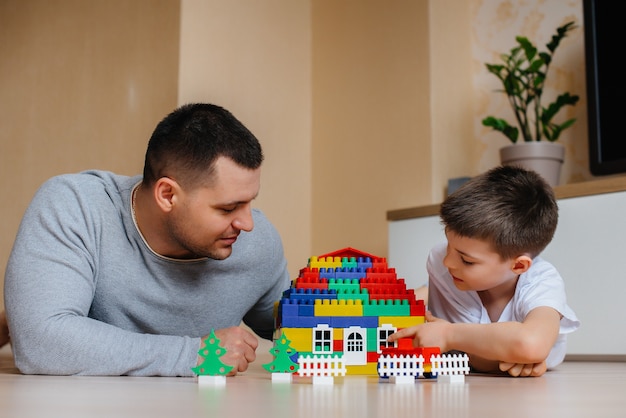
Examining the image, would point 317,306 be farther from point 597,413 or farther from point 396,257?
point 396,257

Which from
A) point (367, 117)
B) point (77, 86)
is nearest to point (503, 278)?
point (367, 117)

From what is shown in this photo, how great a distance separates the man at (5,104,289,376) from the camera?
140 cm

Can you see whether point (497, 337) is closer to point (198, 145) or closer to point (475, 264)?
point (475, 264)

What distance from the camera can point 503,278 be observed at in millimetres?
1647

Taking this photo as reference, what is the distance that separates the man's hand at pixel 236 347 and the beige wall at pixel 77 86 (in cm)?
203

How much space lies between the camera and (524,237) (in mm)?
1606

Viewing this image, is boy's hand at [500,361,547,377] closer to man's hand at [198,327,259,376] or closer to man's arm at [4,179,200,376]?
man's hand at [198,327,259,376]

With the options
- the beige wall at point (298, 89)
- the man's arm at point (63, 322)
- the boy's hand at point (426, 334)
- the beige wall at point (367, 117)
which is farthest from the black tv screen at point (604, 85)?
the man's arm at point (63, 322)

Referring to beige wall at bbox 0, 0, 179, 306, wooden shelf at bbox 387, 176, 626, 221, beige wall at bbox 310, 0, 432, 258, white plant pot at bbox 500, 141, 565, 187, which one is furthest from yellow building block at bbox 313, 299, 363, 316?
beige wall at bbox 0, 0, 179, 306

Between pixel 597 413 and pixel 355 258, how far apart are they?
0.71 meters

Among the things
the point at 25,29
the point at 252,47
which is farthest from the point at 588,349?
the point at 25,29

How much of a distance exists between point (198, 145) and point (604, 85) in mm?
1777

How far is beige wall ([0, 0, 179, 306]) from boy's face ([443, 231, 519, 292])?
78.5 inches

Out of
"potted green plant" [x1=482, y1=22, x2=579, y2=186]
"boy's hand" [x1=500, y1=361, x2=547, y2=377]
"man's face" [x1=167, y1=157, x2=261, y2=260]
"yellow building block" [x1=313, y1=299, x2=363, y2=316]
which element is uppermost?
"potted green plant" [x1=482, y1=22, x2=579, y2=186]
